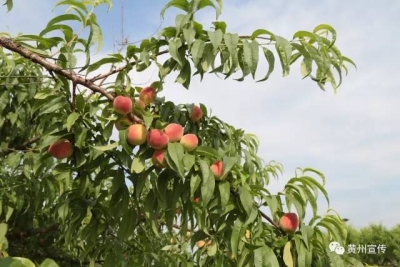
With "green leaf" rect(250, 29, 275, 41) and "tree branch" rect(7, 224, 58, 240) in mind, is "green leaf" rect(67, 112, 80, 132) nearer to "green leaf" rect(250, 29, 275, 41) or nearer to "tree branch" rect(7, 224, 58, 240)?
"green leaf" rect(250, 29, 275, 41)

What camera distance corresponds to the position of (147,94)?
1.04 metres

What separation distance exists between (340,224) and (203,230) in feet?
1.05

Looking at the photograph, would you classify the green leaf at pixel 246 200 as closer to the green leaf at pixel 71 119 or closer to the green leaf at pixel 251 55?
the green leaf at pixel 251 55

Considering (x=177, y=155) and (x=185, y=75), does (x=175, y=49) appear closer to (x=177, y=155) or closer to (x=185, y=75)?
(x=185, y=75)

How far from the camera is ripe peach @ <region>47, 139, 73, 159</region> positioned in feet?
3.33

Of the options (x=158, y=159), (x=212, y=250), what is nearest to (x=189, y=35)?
(x=158, y=159)

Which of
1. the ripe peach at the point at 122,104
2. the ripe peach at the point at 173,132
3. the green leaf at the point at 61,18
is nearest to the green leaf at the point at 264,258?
the ripe peach at the point at 173,132

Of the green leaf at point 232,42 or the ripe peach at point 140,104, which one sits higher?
the green leaf at point 232,42

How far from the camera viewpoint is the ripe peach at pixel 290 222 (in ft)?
3.29

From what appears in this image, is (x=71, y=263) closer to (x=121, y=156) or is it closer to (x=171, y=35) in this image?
(x=121, y=156)

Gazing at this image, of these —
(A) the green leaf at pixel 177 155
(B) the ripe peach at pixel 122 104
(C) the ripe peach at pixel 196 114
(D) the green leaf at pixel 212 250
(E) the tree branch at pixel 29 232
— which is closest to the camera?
(A) the green leaf at pixel 177 155

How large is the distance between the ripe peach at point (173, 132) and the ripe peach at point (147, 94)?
0.32 ft

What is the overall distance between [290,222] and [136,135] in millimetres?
372

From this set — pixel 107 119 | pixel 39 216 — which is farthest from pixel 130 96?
pixel 39 216
